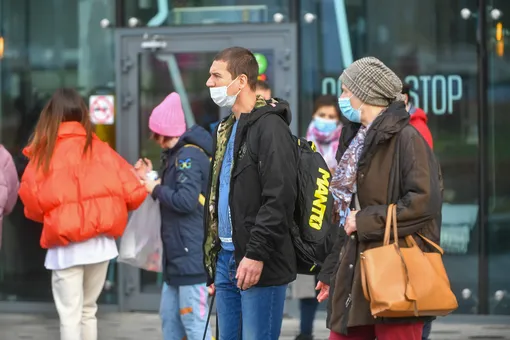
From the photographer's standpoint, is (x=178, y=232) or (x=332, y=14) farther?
(x=332, y=14)

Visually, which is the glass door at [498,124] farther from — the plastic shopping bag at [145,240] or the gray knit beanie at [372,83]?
the gray knit beanie at [372,83]

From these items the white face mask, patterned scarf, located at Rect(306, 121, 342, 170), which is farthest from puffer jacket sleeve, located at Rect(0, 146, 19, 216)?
the white face mask

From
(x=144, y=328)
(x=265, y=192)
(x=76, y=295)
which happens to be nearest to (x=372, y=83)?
(x=265, y=192)

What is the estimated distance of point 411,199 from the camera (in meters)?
4.45

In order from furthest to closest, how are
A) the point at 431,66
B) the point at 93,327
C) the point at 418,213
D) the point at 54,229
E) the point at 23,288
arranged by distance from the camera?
the point at 23,288 < the point at 431,66 < the point at 93,327 < the point at 54,229 < the point at 418,213

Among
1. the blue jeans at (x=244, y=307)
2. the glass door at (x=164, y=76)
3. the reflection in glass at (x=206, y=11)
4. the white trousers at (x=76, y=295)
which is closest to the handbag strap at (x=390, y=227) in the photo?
the blue jeans at (x=244, y=307)

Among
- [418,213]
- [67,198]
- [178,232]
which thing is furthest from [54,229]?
[418,213]

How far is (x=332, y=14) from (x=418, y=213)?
15.6 feet

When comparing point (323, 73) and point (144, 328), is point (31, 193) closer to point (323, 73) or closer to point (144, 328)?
point (144, 328)

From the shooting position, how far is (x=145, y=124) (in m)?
9.30

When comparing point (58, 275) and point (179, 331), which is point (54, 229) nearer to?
point (58, 275)

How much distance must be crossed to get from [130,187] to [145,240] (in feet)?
1.31

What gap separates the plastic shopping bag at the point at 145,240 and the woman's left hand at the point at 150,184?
0.11 m

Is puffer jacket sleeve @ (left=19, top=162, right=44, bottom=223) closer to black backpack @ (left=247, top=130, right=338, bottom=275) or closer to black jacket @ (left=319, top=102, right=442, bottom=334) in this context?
black backpack @ (left=247, top=130, right=338, bottom=275)
